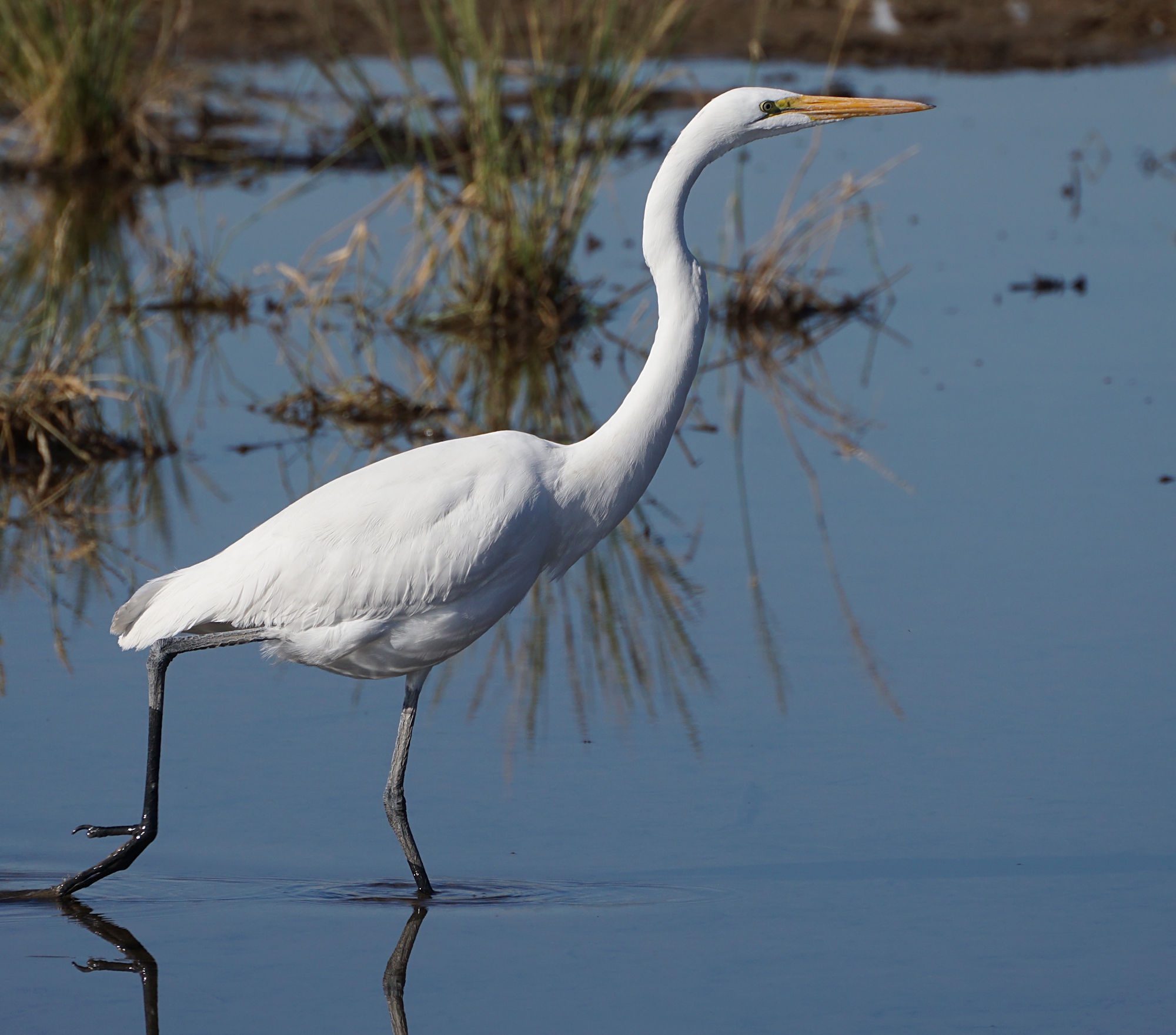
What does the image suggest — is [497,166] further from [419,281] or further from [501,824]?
[501,824]

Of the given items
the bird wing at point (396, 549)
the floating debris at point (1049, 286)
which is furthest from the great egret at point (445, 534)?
the floating debris at point (1049, 286)

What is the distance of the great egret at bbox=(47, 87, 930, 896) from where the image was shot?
384cm

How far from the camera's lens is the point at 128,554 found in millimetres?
5930

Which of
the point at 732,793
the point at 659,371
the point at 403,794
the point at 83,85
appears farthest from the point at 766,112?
the point at 83,85

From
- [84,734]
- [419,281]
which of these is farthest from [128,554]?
[419,281]

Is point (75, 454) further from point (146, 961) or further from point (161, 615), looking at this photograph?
point (146, 961)

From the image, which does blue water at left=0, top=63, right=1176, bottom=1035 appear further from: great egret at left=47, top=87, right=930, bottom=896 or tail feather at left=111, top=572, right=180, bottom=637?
tail feather at left=111, top=572, right=180, bottom=637

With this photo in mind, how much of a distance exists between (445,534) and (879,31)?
13.8 meters

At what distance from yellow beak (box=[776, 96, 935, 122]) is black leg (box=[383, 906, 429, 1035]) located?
199 centimetres

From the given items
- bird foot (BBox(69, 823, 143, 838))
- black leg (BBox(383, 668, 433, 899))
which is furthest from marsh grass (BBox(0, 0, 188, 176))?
bird foot (BBox(69, 823, 143, 838))

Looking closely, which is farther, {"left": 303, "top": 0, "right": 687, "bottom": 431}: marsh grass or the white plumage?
{"left": 303, "top": 0, "right": 687, "bottom": 431}: marsh grass

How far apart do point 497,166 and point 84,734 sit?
14.1 ft

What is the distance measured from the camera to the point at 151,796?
388 cm

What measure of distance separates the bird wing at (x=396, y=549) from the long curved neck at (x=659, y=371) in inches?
4.6
